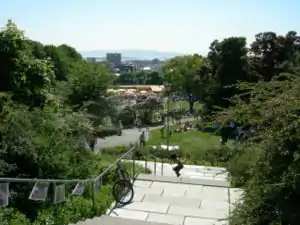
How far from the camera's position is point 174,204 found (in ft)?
35.6

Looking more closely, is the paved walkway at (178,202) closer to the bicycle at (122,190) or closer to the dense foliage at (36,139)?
the bicycle at (122,190)

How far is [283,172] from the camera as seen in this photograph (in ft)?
17.8

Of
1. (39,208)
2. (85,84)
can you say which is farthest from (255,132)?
(85,84)

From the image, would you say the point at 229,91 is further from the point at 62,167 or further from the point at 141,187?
the point at 62,167

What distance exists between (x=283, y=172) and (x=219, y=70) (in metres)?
32.9

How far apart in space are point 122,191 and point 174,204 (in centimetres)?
138

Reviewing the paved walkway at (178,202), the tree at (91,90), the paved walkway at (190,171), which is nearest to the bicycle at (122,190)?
the paved walkway at (178,202)

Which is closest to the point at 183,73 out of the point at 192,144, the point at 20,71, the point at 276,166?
the point at 192,144

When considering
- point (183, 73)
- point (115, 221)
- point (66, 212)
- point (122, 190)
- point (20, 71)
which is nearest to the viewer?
point (66, 212)

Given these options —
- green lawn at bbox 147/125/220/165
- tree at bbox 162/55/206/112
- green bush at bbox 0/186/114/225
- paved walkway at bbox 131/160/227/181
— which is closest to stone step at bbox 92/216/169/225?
green bush at bbox 0/186/114/225

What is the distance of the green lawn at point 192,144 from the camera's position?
21.3 meters

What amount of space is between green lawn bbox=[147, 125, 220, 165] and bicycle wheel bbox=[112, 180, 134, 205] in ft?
26.1

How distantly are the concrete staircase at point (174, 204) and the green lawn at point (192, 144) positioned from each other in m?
5.80

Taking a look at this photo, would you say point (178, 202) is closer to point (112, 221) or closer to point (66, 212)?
point (112, 221)
